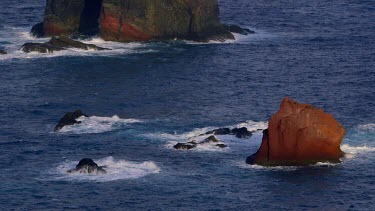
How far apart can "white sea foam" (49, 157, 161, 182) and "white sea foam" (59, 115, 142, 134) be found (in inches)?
562

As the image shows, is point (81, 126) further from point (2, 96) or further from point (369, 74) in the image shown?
point (369, 74)

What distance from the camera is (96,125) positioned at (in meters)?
168

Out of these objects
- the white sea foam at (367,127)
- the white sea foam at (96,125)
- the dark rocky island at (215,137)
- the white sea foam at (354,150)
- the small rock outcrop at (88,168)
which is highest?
the white sea foam at (367,127)

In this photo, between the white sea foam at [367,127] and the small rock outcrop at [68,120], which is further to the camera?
the small rock outcrop at [68,120]

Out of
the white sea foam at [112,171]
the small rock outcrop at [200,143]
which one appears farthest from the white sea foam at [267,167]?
the white sea foam at [112,171]

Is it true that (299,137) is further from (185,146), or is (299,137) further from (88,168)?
(88,168)

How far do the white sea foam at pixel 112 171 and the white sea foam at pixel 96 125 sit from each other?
46.9ft

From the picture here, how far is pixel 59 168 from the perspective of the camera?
488ft

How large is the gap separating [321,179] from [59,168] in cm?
3071

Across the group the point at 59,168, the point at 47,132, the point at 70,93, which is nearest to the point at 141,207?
the point at 59,168

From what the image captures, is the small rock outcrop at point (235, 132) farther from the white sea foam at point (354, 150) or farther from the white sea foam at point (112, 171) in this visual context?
the white sea foam at point (112, 171)

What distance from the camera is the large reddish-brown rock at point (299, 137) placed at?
5768 inches

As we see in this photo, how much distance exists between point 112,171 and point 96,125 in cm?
2137

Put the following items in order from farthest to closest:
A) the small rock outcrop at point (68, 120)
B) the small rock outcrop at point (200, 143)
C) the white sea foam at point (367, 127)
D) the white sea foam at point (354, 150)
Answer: the small rock outcrop at point (68, 120), the white sea foam at point (367, 127), the small rock outcrop at point (200, 143), the white sea foam at point (354, 150)
